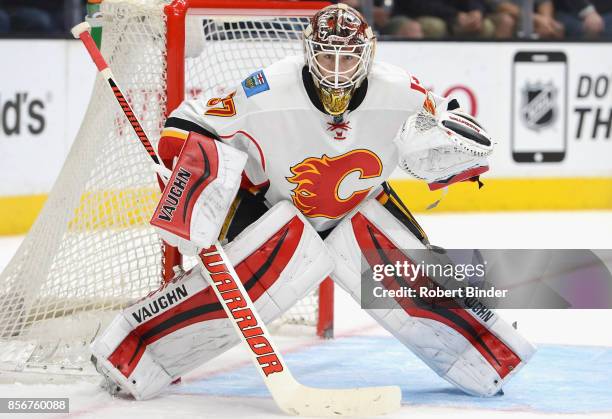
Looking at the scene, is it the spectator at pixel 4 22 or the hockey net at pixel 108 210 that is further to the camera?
the spectator at pixel 4 22

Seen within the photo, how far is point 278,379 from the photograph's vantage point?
2770 millimetres

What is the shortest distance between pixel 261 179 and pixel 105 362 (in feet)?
1.88

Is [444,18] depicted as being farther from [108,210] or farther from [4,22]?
[108,210]

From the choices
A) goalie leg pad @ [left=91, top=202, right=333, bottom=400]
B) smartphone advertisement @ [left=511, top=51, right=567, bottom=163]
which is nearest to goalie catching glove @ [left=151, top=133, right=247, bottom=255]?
goalie leg pad @ [left=91, top=202, right=333, bottom=400]

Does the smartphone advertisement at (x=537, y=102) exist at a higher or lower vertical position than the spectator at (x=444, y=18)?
lower

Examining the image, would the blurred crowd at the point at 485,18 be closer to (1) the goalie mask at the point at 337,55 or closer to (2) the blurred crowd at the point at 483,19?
(2) the blurred crowd at the point at 483,19

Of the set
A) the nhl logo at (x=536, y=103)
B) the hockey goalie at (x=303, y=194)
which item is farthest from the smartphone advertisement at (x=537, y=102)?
the hockey goalie at (x=303, y=194)

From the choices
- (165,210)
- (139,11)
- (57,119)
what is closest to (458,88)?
(57,119)

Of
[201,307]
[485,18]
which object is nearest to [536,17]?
[485,18]

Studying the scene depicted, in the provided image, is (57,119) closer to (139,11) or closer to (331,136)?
(139,11)

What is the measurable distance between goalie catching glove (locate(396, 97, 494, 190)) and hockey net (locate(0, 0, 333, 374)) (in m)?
0.70

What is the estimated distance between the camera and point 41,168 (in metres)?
5.64

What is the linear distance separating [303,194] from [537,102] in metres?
3.87

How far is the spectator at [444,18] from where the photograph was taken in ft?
21.9
